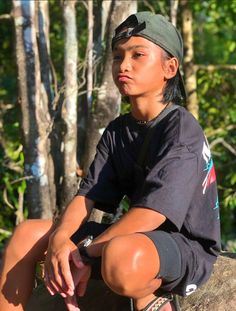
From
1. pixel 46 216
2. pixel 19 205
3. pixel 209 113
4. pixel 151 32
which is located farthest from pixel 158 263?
pixel 209 113

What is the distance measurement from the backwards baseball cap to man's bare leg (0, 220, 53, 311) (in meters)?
0.93

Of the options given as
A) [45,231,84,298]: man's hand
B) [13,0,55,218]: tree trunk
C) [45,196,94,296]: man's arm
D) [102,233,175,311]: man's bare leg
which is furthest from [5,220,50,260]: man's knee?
[13,0,55,218]: tree trunk

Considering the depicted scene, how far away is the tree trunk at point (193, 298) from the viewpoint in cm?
290

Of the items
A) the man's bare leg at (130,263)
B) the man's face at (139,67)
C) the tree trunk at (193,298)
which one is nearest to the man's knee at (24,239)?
the tree trunk at (193,298)

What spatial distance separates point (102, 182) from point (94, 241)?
19.1 inches

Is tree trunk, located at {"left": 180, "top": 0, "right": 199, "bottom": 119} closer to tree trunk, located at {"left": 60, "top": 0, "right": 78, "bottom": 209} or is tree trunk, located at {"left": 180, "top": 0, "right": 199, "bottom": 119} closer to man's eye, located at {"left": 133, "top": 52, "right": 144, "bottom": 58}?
tree trunk, located at {"left": 60, "top": 0, "right": 78, "bottom": 209}

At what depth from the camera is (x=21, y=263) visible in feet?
9.16

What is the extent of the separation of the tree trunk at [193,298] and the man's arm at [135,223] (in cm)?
56

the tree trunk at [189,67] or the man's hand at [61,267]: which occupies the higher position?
the tree trunk at [189,67]

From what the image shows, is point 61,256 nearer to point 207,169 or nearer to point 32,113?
point 207,169

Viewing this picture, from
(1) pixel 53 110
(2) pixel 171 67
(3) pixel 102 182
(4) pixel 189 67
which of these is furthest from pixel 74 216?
(4) pixel 189 67

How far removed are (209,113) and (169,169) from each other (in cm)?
373

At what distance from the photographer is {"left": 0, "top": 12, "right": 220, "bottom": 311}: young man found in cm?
243

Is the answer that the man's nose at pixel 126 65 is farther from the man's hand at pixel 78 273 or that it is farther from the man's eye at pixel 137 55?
the man's hand at pixel 78 273
